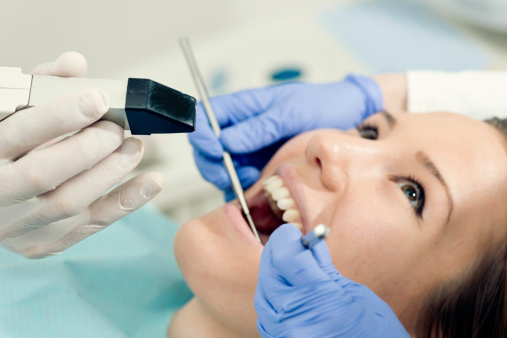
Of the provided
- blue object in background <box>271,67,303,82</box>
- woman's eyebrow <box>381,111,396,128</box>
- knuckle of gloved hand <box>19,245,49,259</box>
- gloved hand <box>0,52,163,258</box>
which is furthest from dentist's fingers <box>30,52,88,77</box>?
blue object in background <box>271,67,303,82</box>

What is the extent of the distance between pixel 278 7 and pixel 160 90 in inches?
72.6

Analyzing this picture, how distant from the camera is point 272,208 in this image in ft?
3.91

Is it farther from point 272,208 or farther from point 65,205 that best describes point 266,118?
point 65,205

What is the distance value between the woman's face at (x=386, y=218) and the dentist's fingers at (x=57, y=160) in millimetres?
324

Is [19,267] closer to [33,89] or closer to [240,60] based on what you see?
[33,89]

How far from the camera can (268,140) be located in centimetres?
129

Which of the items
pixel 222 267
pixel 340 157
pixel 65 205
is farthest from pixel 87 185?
pixel 340 157

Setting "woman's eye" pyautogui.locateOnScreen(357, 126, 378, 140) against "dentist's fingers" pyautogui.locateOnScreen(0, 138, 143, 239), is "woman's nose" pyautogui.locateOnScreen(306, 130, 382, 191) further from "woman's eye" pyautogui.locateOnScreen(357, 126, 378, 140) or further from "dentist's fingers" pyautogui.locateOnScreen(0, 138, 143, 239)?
"dentist's fingers" pyautogui.locateOnScreen(0, 138, 143, 239)

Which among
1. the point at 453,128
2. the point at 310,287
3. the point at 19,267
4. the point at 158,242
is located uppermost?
the point at 453,128

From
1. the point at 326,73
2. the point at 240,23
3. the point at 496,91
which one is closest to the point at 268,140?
the point at 496,91

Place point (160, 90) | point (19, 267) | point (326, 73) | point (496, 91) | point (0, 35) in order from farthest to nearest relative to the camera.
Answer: point (326, 73)
point (0, 35)
point (496, 91)
point (19, 267)
point (160, 90)

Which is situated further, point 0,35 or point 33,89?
point 0,35

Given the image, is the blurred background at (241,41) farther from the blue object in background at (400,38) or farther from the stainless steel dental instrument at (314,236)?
the stainless steel dental instrument at (314,236)

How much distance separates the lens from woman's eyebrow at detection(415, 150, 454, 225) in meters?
0.95
